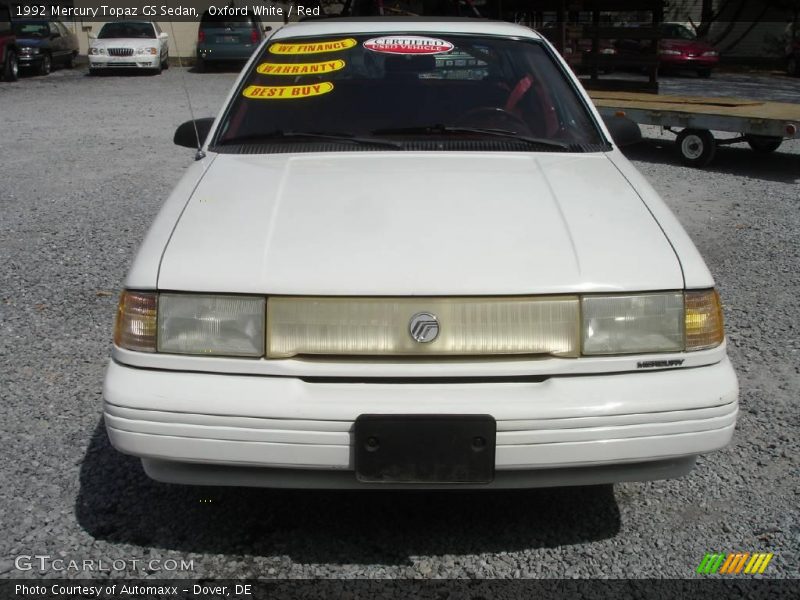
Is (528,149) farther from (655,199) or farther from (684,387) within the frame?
(684,387)

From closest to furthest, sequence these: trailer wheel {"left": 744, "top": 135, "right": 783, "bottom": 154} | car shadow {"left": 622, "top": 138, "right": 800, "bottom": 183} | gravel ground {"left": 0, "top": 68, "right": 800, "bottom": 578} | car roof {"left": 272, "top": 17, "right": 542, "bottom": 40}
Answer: gravel ground {"left": 0, "top": 68, "right": 800, "bottom": 578} < car roof {"left": 272, "top": 17, "right": 542, "bottom": 40} < car shadow {"left": 622, "top": 138, "right": 800, "bottom": 183} < trailer wheel {"left": 744, "top": 135, "right": 783, "bottom": 154}

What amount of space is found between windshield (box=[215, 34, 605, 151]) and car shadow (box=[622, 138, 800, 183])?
528 cm

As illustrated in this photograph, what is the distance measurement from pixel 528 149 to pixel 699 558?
1549 mm

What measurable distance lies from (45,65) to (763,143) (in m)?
18.3

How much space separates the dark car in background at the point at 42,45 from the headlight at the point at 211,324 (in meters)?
21.0

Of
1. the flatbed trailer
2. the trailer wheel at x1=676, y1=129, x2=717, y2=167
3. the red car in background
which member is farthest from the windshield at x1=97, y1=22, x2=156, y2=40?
the trailer wheel at x1=676, y1=129, x2=717, y2=167

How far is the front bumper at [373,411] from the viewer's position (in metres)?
2.26

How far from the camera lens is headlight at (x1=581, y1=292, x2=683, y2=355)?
7.75 feet

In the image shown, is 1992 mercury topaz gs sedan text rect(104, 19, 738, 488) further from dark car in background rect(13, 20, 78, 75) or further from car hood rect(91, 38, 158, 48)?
dark car in background rect(13, 20, 78, 75)

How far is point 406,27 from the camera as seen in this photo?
3959 mm

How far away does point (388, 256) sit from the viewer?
2.40 meters

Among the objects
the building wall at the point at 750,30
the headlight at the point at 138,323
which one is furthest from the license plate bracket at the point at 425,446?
the building wall at the point at 750,30

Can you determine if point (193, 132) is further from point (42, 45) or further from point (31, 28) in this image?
point (31, 28)

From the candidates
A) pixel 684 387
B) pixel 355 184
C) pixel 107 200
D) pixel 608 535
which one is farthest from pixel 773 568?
pixel 107 200
